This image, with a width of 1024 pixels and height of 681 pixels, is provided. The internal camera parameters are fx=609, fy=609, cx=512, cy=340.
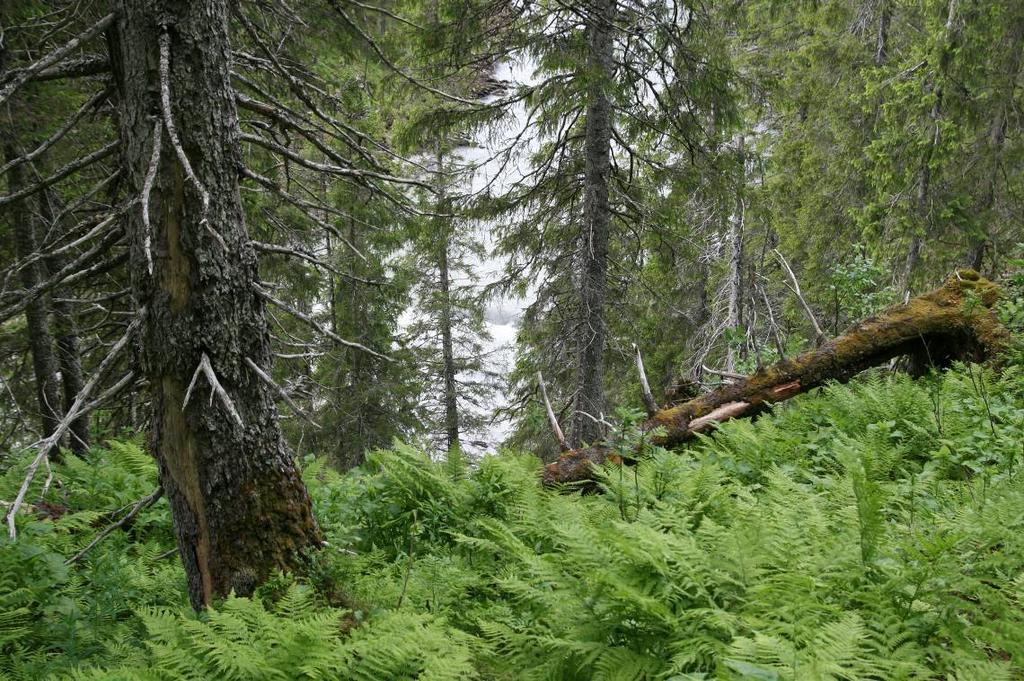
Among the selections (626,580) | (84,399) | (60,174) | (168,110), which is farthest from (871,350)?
(60,174)

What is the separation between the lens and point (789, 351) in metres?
7.48

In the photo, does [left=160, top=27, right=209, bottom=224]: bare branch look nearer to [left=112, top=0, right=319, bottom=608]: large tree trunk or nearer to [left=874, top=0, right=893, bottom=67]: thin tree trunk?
[left=112, top=0, right=319, bottom=608]: large tree trunk

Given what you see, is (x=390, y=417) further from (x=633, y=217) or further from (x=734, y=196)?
(x=734, y=196)

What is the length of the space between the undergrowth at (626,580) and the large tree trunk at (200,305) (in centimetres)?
36

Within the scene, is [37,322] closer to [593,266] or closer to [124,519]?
[124,519]

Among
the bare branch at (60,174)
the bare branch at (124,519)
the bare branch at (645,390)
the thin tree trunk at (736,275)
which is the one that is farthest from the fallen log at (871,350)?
the thin tree trunk at (736,275)

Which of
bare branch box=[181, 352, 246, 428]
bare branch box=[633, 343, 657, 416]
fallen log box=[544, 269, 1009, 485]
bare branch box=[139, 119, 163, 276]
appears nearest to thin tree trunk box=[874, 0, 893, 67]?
fallen log box=[544, 269, 1009, 485]

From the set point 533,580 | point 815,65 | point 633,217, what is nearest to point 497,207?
point 633,217

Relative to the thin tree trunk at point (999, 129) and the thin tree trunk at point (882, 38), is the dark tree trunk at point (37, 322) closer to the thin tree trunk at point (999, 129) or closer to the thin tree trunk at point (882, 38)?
the thin tree trunk at point (999, 129)

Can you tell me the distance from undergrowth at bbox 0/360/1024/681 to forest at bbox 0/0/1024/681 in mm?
25

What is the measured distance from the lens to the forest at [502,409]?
8.43ft

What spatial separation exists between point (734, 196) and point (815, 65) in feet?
26.5

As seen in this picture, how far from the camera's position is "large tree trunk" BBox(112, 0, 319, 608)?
3008 millimetres

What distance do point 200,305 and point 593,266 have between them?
21.7ft
